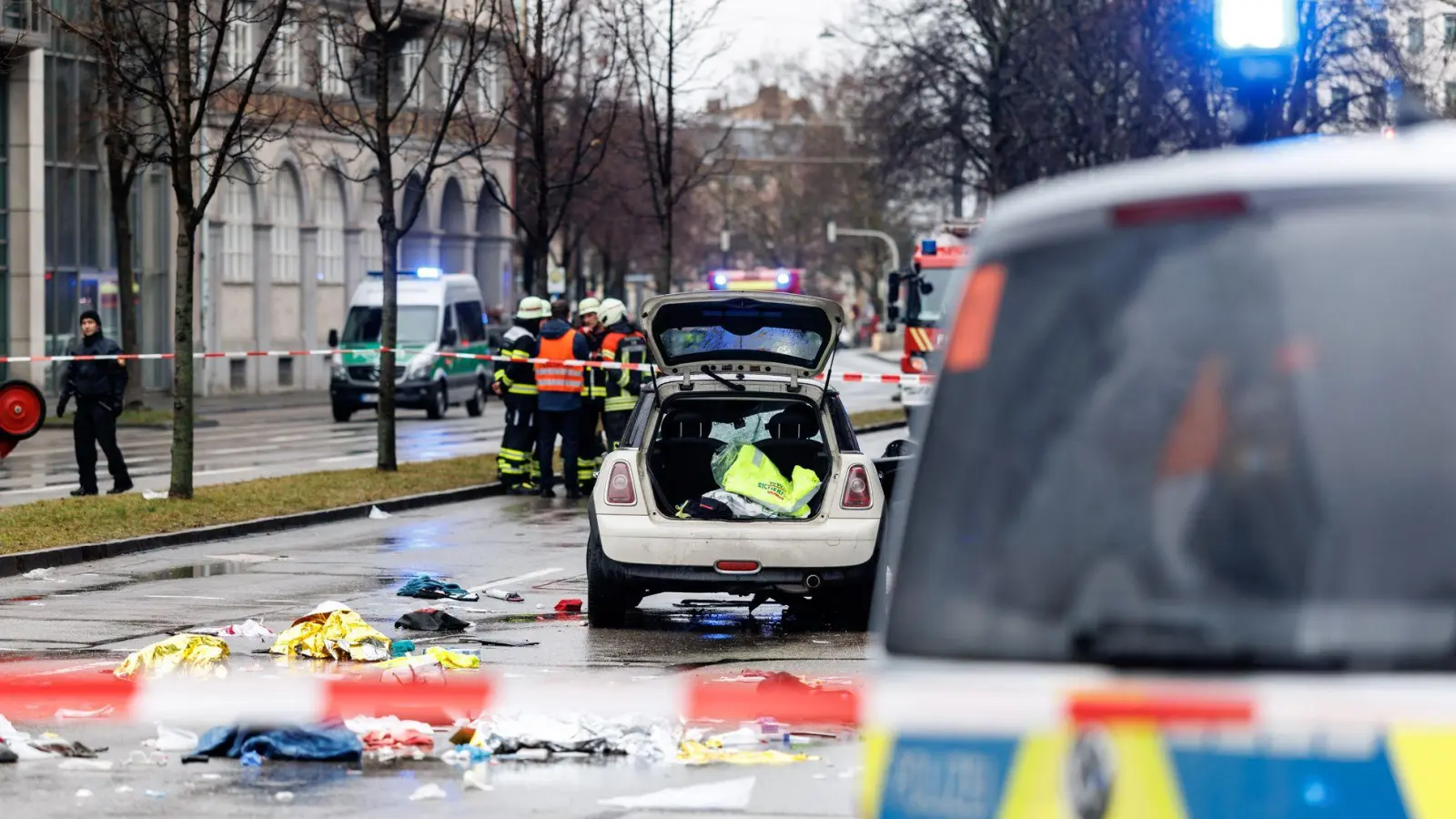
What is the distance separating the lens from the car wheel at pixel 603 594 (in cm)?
1231

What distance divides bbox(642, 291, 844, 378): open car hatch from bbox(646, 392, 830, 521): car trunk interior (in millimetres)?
237

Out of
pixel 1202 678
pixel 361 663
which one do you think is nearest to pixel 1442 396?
pixel 1202 678

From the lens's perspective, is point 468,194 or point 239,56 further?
point 468,194

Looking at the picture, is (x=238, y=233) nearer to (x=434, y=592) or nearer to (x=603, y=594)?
(x=434, y=592)

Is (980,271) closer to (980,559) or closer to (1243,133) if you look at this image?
(980,559)

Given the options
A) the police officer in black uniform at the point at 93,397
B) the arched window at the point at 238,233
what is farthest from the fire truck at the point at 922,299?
the arched window at the point at 238,233

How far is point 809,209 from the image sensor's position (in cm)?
10894

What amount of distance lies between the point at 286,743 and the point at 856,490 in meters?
4.55

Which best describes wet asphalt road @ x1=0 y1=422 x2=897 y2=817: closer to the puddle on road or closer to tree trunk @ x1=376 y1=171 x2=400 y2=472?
the puddle on road

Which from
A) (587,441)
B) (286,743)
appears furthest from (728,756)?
(587,441)

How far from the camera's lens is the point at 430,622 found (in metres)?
12.4

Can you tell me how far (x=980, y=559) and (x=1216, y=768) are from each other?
469 mm

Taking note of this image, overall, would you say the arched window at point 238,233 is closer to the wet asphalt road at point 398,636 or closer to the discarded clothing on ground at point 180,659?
the wet asphalt road at point 398,636

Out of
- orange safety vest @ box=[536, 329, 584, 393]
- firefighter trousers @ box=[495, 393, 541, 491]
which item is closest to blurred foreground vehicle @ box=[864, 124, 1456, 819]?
orange safety vest @ box=[536, 329, 584, 393]
